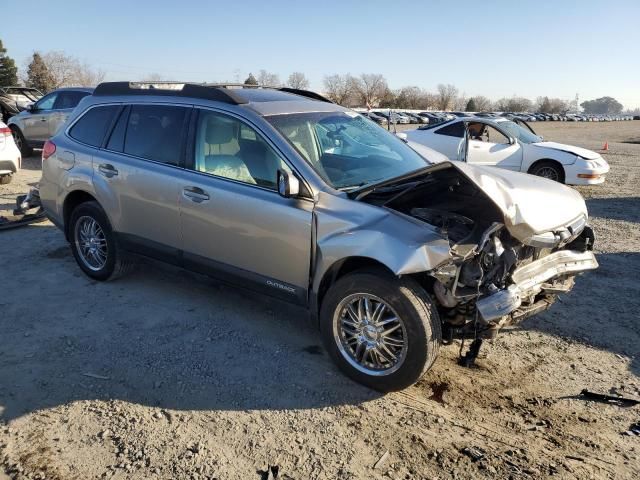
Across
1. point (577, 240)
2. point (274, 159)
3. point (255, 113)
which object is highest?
point (255, 113)

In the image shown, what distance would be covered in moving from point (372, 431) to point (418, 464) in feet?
1.20

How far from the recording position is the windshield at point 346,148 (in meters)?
3.97

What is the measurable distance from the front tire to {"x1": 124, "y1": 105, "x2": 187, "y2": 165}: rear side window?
1993 mm

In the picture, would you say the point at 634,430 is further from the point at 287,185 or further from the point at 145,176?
the point at 145,176

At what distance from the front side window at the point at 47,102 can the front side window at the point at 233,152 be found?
36.7ft

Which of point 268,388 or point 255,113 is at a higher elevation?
point 255,113

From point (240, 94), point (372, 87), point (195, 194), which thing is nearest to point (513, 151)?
point (240, 94)

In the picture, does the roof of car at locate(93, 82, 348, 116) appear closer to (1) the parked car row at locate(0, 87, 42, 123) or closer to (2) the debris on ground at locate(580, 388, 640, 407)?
(2) the debris on ground at locate(580, 388, 640, 407)

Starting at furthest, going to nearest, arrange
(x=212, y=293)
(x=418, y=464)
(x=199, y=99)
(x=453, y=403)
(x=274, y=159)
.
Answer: (x=212, y=293)
(x=199, y=99)
(x=274, y=159)
(x=453, y=403)
(x=418, y=464)

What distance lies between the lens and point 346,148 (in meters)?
4.39

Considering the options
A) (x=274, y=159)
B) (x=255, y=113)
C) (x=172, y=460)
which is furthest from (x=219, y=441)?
(x=255, y=113)

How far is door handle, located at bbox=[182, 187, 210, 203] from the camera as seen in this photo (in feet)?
13.8

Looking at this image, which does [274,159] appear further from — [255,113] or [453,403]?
[453,403]

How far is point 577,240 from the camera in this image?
160 inches
